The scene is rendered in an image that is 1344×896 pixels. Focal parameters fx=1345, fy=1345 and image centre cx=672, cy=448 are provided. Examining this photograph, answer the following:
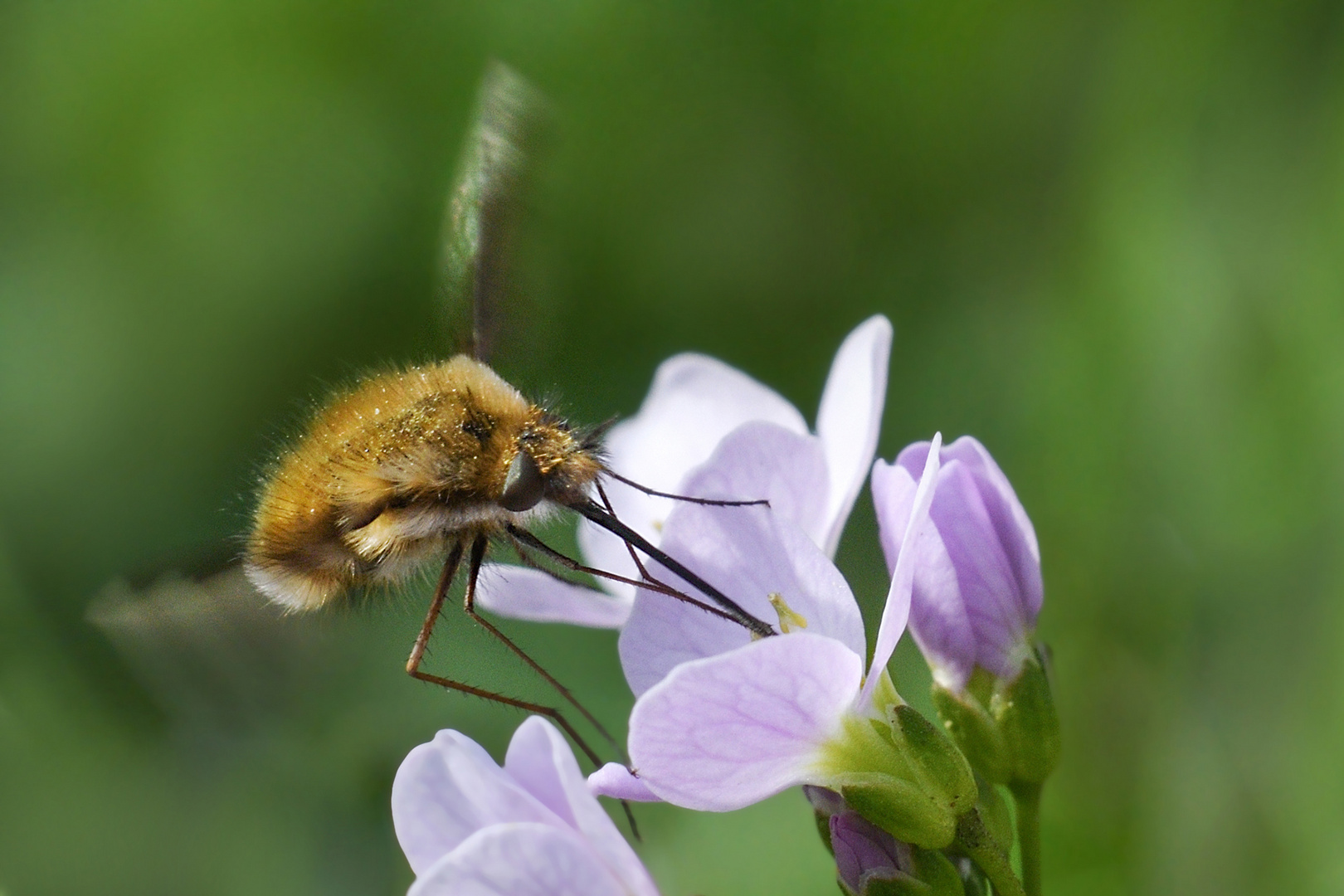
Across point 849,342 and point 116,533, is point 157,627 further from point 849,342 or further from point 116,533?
point 116,533

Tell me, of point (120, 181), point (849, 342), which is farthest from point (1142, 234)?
point (120, 181)

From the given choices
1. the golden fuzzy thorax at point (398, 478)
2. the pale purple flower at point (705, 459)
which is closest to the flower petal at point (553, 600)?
the pale purple flower at point (705, 459)

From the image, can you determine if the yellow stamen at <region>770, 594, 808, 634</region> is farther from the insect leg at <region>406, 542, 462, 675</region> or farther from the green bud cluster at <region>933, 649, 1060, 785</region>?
the insect leg at <region>406, 542, 462, 675</region>

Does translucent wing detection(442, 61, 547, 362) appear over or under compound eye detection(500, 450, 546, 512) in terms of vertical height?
over

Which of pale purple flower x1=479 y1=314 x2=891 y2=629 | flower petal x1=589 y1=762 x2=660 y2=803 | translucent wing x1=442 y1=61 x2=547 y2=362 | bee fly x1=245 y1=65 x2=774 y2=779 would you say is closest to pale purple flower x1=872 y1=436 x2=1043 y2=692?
pale purple flower x1=479 y1=314 x2=891 y2=629

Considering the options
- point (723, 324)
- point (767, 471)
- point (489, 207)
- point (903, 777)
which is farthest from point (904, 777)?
point (723, 324)

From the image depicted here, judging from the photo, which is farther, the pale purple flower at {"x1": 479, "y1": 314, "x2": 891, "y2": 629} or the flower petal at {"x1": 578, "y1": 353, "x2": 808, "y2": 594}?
the flower petal at {"x1": 578, "y1": 353, "x2": 808, "y2": 594}
